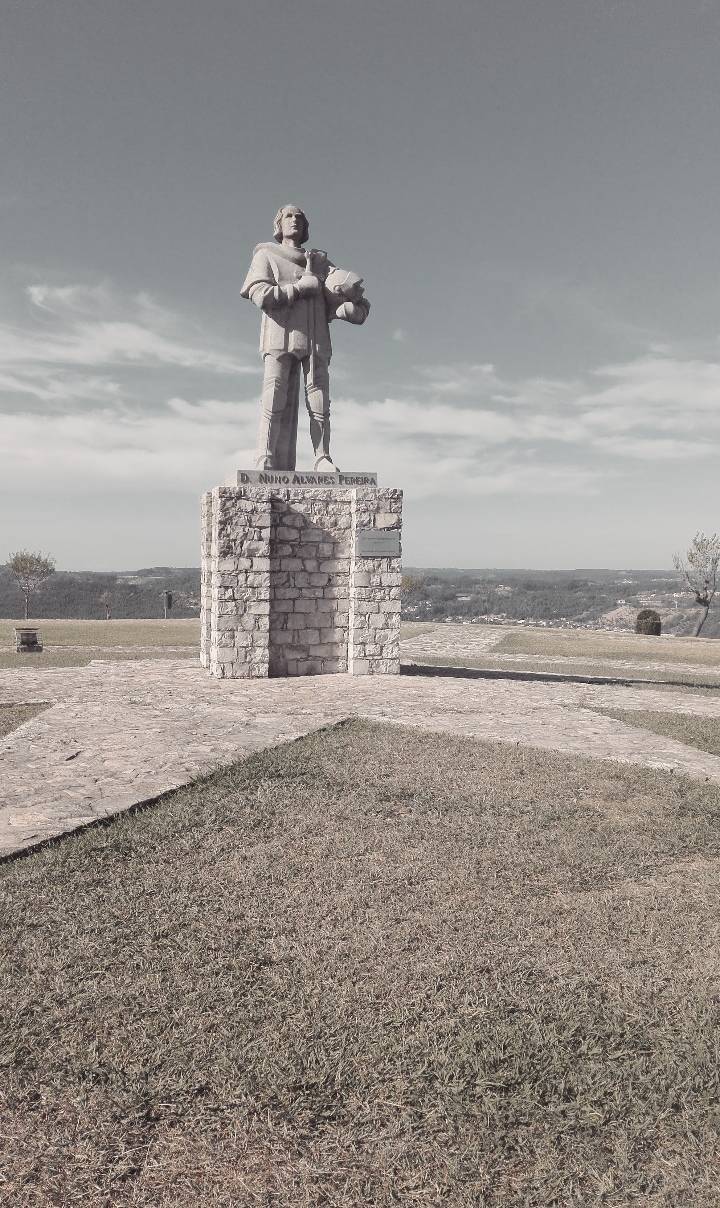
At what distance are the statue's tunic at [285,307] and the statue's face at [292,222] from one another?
0.91 feet

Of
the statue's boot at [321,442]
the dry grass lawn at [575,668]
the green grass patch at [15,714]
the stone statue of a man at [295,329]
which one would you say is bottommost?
the dry grass lawn at [575,668]

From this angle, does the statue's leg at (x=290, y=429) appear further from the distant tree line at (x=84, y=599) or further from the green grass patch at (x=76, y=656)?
the distant tree line at (x=84, y=599)

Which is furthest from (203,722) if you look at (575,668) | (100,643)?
(100,643)

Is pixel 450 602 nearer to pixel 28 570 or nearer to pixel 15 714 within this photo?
pixel 28 570

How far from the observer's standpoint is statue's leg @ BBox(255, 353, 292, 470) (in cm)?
1279

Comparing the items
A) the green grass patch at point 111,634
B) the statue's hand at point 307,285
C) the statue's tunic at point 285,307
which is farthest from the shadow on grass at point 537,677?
the green grass patch at point 111,634

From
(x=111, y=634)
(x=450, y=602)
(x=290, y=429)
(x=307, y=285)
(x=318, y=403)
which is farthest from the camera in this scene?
(x=450, y=602)

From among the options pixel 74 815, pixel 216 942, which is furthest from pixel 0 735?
pixel 216 942

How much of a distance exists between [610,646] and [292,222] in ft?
55.7

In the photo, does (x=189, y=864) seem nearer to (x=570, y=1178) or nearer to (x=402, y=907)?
(x=402, y=907)

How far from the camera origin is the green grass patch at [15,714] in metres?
7.91

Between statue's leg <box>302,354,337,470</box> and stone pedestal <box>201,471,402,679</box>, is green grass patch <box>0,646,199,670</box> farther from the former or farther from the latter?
statue's leg <box>302,354,337,470</box>

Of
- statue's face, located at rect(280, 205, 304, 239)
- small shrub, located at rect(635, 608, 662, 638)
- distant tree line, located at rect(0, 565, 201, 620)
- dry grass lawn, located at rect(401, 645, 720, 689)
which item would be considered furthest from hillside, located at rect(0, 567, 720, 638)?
statue's face, located at rect(280, 205, 304, 239)

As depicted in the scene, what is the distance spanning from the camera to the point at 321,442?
13.1m
